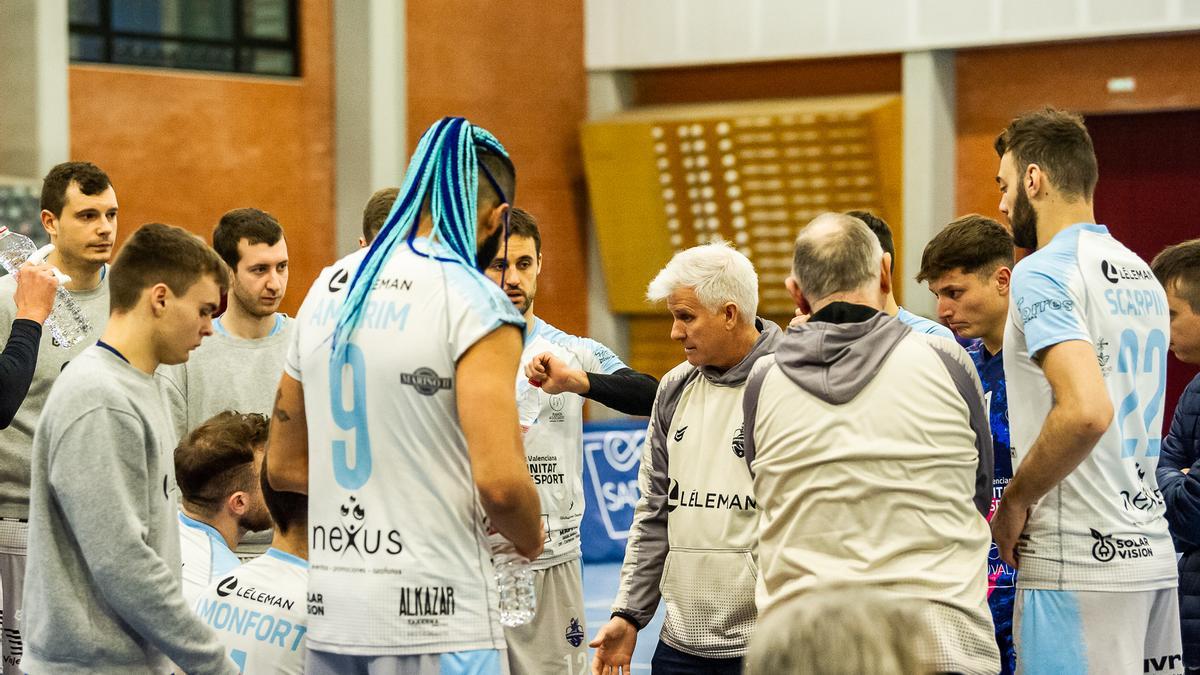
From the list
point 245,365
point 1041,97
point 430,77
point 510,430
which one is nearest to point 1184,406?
point 510,430

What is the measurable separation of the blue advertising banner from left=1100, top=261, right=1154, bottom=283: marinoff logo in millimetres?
6608

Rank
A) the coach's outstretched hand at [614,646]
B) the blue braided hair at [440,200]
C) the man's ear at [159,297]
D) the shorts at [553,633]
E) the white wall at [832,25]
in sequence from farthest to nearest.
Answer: the white wall at [832,25] → the shorts at [553,633] → the coach's outstretched hand at [614,646] → the man's ear at [159,297] → the blue braided hair at [440,200]

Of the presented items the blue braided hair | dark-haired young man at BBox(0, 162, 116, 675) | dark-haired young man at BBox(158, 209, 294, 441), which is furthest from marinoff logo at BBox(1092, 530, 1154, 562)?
dark-haired young man at BBox(0, 162, 116, 675)

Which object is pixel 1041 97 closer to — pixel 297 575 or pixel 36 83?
pixel 36 83

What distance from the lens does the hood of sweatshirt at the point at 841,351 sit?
3098 mm

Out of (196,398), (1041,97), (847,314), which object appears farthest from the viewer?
(1041,97)

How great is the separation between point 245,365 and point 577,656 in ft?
5.29

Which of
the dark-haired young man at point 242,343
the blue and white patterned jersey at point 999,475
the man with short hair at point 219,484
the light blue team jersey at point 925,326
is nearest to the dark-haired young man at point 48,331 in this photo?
the dark-haired young man at point 242,343

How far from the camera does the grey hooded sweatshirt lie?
3047mm

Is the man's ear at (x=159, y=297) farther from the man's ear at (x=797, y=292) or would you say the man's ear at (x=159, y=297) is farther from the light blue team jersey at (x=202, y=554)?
the man's ear at (x=797, y=292)

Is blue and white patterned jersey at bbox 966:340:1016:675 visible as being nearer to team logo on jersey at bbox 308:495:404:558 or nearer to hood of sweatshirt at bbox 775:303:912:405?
Result: hood of sweatshirt at bbox 775:303:912:405

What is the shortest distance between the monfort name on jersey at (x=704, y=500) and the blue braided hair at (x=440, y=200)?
3.86 feet

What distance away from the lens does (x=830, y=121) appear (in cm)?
1159

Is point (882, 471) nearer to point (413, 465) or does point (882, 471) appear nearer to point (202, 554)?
point (413, 465)
